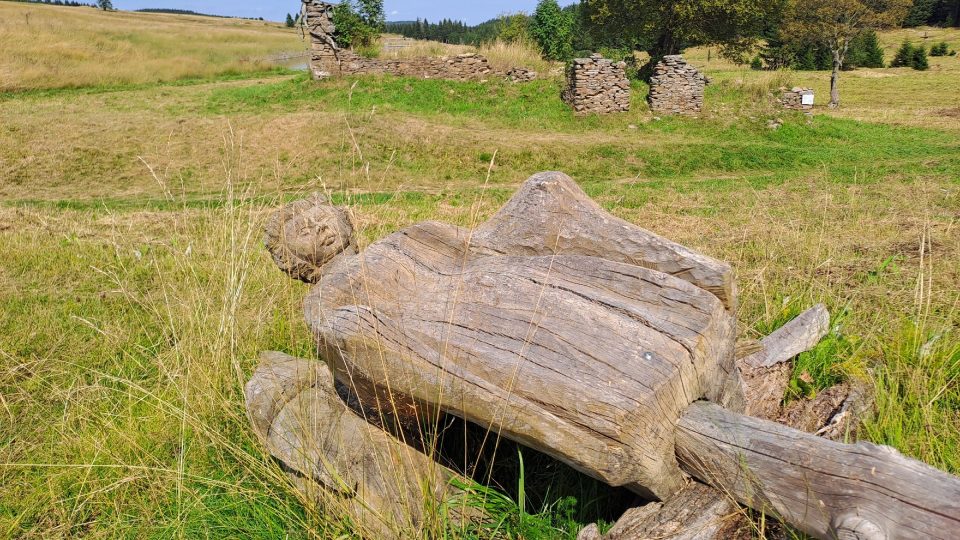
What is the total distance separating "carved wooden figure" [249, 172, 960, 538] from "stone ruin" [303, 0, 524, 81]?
1777 cm

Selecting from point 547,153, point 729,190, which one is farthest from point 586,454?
point 547,153

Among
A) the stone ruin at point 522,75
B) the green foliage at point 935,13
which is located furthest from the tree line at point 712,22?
the green foliage at point 935,13

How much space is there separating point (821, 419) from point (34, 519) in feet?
11.6

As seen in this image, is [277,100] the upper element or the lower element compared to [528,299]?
upper

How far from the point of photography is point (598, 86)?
17266mm

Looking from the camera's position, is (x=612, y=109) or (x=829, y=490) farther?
(x=612, y=109)

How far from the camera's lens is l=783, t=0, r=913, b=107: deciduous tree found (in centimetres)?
2595

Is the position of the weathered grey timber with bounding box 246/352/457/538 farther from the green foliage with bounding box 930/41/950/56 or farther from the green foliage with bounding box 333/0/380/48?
the green foliage with bounding box 930/41/950/56

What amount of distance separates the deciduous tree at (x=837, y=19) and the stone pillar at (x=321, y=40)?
20.1 metres

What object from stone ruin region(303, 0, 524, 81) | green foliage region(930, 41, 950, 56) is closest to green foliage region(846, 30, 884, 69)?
green foliage region(930, 41, 950, 56)

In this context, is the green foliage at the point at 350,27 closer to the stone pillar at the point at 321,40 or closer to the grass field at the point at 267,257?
the stone pillar at the point at 321,40

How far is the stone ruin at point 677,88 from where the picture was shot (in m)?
17.3

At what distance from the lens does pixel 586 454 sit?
203 cm

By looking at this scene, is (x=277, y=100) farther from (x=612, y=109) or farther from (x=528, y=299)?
(x=528, y=299)
